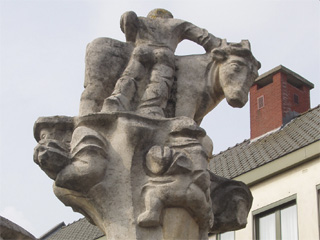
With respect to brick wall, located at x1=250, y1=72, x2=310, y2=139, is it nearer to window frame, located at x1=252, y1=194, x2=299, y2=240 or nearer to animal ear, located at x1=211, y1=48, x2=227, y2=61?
window frame, located at x1=252, y1=194, x2=299, y2=240

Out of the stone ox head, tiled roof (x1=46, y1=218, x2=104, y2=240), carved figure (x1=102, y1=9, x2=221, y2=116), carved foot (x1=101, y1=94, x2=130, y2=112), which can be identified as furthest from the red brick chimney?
carved foot (x1=101, y1=94, x2=130, y2=112)

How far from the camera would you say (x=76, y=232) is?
1157 inches

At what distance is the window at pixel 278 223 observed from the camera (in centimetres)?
2072

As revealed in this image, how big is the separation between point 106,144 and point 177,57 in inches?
45.4

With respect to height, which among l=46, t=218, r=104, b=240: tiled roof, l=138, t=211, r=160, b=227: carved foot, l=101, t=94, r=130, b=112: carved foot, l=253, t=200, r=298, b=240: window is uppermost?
l=46, t=218, r=104, b=240: tiled roof

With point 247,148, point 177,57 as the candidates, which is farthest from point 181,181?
point 247,148

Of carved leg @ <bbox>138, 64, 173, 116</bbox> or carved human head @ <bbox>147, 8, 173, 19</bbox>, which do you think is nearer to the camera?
carved leg @ <bbox>138, 64, 173, 116</bbox>

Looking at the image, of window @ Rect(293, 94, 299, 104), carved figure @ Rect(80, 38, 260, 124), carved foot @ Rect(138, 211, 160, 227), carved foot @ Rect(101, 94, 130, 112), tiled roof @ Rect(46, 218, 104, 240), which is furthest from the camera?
window @ Rect(293, 94, 299, 104)

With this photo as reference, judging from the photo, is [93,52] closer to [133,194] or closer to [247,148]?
[133,194]

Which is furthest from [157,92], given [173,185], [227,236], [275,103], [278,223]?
[275,103]

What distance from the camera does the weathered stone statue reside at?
707 centimetres

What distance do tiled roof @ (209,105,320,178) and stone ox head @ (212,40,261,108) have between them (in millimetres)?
13329

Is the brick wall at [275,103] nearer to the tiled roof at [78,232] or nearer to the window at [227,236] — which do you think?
the window at [227,236]

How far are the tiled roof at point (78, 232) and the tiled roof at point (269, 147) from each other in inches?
155
